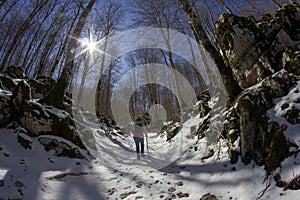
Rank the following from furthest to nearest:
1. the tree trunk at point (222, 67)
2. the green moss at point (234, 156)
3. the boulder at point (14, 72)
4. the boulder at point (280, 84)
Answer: the boulder at point (14, 72), the tree trunk at point (222, 67), the boulder at point (280, 84), the green moss at point (234, 156)

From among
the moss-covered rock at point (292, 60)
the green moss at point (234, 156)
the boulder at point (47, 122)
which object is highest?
the moss-covered rock at point (292, 60)

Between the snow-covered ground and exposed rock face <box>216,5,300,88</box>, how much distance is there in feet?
8.57

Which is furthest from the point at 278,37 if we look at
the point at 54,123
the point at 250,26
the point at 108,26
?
the point at 108,26

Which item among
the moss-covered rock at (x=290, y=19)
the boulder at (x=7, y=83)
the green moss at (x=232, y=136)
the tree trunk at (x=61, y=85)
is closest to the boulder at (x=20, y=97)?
the tree trunk at (x=61, y=85)

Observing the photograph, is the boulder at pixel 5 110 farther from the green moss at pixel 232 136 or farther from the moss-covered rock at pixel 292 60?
the moss-covered rock at pixel 292 60

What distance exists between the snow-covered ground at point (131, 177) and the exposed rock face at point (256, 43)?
8.57ft

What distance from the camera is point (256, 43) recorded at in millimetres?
6547

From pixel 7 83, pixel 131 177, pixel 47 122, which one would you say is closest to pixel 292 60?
pixel 131 177

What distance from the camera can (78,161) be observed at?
6.92m

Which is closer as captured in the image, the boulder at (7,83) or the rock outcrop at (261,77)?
the rock outcrop at (261,77)

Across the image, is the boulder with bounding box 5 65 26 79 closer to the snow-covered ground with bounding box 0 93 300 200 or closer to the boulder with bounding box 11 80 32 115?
the boulder with bounding box 11 80 32 115

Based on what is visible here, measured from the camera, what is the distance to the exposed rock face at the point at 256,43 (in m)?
6.06

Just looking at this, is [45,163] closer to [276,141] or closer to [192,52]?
[276,141]

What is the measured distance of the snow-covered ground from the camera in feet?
12.4
